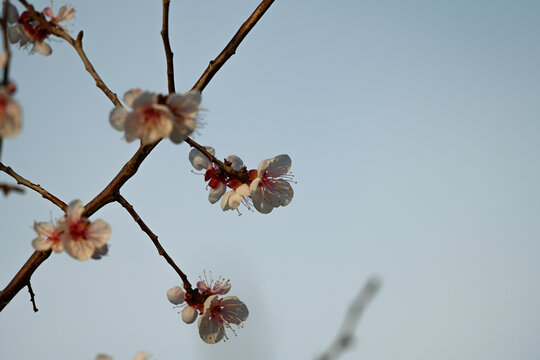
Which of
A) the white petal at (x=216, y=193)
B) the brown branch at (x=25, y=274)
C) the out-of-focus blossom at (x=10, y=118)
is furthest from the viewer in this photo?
the white petal at (x=216, y=193)

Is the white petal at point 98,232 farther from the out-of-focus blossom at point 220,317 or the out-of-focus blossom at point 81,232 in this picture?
the out-of-focus blossom at point 220,317

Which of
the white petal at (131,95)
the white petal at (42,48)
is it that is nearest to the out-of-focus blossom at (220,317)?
the white petal at (131,95)

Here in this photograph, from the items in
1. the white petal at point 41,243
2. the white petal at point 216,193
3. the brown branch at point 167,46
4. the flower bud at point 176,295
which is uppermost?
the brown branch at point 167,46

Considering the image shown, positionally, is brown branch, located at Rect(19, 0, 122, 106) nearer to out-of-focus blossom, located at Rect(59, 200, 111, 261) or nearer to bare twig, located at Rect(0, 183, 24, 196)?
out-of-focus blossom, located at Rect(59, 200, 111, 261)

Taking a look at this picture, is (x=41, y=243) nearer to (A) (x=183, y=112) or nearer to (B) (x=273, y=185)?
(A) (x=183, y=112)

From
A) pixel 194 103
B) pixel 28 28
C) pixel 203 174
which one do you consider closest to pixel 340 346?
pixel 194 103

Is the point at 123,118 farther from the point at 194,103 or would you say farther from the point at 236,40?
the point at 236,40

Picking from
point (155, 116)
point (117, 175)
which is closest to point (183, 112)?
point (155, 116)
